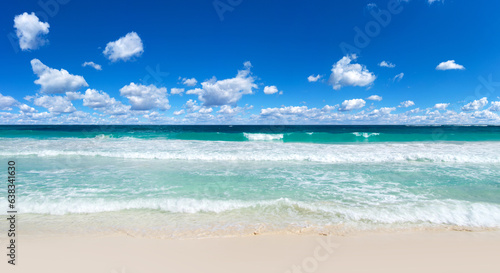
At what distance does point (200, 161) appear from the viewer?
12867mm

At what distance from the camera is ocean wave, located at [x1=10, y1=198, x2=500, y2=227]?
5.16 metres

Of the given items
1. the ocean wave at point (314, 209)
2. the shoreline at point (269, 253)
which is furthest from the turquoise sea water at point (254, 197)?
the shoreline at point (269, 253)

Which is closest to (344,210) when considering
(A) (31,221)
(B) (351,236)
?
(B) (351,236)

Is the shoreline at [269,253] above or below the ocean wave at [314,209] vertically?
below

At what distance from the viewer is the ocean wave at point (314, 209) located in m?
5.16

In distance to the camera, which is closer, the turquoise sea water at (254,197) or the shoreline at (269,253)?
the shoreline at (269,253)

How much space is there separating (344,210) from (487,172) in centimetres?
846

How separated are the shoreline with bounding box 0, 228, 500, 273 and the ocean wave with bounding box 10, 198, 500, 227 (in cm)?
58

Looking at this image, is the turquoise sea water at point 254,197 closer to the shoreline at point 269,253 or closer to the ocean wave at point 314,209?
the ocean wave at point 314,209

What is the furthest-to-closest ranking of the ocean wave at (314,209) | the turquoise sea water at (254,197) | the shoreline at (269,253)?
the ocean wave at (314,209) < the turquoise sea water at (254,197) < the shoreline at (269,253)

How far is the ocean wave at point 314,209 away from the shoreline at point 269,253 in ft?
1.90

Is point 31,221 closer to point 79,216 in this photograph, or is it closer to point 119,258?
point 79,216

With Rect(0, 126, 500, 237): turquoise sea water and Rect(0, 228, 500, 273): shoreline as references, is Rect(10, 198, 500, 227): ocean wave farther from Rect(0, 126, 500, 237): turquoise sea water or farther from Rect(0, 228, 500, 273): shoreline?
Rect(0, 228, 500, 273): shoreline

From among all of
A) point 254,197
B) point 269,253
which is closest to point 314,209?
point 254,197
